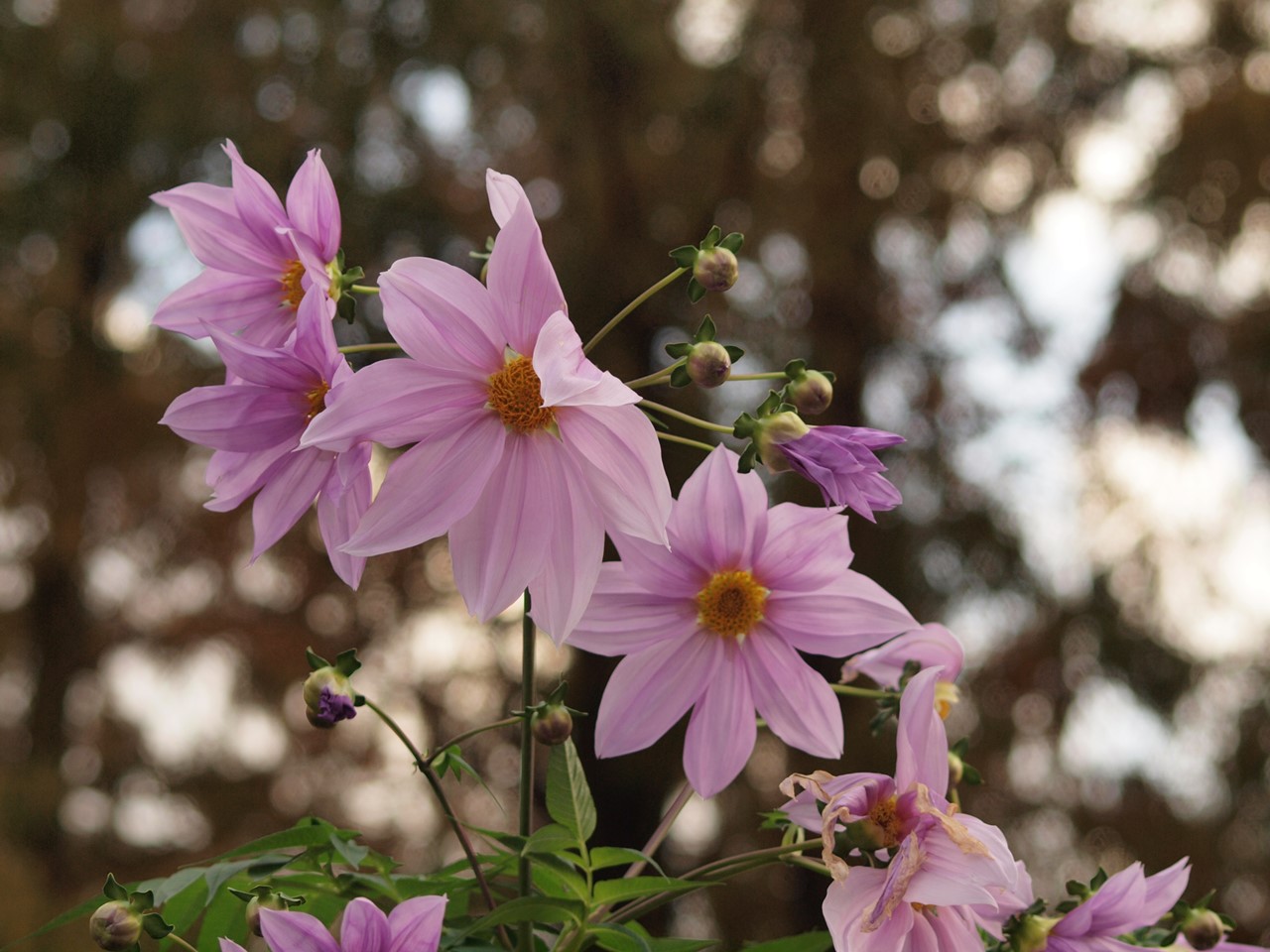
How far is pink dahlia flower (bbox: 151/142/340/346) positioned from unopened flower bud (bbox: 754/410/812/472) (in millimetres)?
205

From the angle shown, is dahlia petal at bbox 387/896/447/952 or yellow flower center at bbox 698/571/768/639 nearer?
dahlia petal at bbox 387/896/447/952

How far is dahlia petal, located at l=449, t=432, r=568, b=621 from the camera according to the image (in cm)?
45

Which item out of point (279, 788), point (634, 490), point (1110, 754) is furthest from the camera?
point (279, 788)

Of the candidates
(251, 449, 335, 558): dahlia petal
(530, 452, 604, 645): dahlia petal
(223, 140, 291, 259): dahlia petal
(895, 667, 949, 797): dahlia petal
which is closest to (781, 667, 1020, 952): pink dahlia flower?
(895, 667, 949, 797): dahlia petal

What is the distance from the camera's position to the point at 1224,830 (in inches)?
137

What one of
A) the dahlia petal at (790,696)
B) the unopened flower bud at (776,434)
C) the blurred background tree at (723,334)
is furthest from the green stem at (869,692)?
the blurred background tree at (723,334)

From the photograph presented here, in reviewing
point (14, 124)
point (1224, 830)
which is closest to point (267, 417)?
point (1224, 830)

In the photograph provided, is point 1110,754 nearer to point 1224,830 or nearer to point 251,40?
point 1224,830

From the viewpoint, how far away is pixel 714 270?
0.48 metres

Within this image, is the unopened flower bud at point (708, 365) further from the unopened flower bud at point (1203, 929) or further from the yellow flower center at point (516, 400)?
the unopened flower bud at point (1203, 929)

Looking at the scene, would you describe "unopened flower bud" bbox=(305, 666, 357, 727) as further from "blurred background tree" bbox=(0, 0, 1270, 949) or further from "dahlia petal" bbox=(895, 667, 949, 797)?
"blurred background tree" bbox=(0, 0, 1270, 949)

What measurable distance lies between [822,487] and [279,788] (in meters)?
3.95

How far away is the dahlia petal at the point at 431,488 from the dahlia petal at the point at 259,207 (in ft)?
0.46

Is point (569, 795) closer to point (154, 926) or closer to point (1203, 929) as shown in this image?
point (154, 926)
